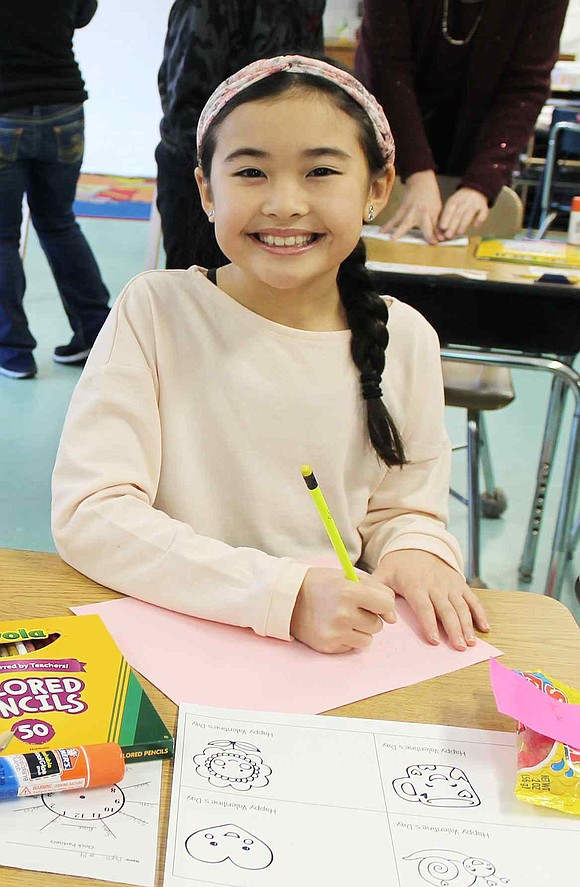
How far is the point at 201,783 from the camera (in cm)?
58

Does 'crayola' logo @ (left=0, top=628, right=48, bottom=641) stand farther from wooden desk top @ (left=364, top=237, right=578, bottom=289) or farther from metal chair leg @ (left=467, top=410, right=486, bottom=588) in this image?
metal chair leg @ (left=467, top=410, right=486, bottom=588)

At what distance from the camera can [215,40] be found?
177 centimetres

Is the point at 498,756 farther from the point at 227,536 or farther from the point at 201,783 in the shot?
the point at 227,536

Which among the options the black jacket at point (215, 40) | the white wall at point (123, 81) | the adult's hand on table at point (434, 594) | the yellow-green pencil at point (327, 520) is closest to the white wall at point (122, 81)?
the white wall at point (123, 81)

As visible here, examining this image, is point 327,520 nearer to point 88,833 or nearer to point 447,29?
point 88,833

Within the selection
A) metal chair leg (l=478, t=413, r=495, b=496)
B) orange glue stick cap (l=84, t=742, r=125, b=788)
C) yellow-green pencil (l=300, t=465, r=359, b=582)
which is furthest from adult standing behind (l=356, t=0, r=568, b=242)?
orange glue stick cap (l=84, t=742, r=125, b=788)

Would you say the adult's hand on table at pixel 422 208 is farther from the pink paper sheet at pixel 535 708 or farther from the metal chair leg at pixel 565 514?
the pink paper sheet at pixel 535 708

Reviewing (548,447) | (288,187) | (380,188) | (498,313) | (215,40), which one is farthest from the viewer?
(548,447)

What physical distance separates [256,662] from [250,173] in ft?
1.71

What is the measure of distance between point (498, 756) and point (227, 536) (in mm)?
487

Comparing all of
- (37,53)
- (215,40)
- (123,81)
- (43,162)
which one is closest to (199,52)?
(215,40)

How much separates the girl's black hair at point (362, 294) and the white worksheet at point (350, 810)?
0.45 meters

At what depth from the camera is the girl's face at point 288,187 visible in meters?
0.97

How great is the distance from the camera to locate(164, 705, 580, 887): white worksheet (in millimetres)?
525
